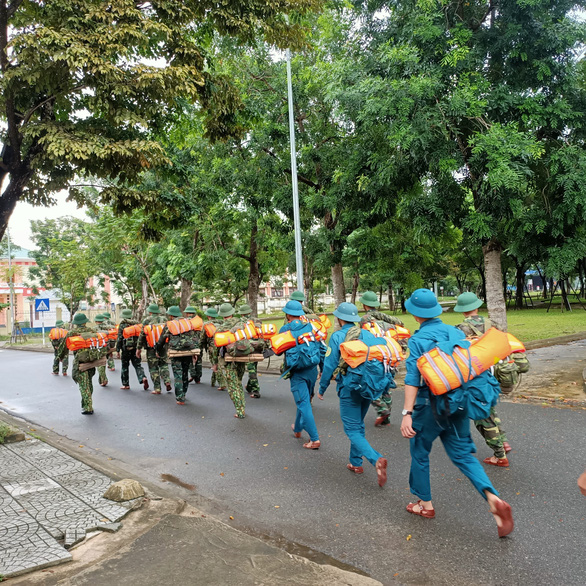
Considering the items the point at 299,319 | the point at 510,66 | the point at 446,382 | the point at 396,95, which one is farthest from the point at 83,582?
the point at 510,66

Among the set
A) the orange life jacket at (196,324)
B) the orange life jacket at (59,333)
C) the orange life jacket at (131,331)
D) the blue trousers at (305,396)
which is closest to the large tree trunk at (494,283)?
the orange life jacket at (196,324)

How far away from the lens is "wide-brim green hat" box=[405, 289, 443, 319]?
3.96 meters

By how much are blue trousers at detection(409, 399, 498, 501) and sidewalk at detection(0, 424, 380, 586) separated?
110 cm

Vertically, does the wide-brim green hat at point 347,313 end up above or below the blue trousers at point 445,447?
above

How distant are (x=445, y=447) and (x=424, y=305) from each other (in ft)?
3.73

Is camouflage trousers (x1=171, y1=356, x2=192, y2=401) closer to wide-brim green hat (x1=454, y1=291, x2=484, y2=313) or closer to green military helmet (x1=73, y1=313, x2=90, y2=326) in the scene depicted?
green military helmet (x1=73, y1=313, x2=90, y2=326)

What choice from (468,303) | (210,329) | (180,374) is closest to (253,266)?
(210,329)

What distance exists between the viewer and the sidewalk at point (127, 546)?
10.3ft

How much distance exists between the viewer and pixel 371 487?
4738mm

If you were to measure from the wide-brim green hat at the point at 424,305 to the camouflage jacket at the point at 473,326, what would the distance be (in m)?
1.68

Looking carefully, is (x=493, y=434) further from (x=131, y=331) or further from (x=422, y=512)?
(x=131, y=331)

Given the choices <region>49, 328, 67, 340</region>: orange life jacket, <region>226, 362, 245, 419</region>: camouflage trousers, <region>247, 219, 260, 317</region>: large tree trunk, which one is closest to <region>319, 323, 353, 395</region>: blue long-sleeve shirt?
<region>226, 362, 245, 419</region>: camouflage trousers

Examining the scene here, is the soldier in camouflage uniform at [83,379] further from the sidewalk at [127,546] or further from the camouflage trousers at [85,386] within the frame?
the sidewalk at [127,546]

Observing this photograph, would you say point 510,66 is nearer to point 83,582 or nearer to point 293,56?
point 293,56
